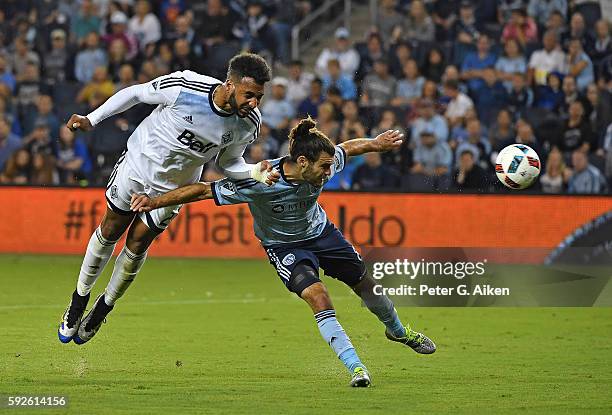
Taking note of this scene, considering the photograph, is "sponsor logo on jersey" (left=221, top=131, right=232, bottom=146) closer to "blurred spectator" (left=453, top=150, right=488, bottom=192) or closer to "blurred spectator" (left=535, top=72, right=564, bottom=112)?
"blurred spectator" (left=453, top=150, right=488, bottom=192)

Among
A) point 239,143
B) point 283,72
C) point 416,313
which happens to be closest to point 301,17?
point 283,72

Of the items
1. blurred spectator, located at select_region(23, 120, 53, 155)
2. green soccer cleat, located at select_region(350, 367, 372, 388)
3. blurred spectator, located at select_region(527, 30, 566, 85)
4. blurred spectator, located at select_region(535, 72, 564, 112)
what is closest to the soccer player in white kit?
green soccer cleat, located at select_region(350, 367, 372, 388)

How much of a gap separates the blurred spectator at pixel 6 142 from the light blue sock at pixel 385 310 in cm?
1093

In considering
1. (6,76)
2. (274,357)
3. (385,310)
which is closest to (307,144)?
(385,310)

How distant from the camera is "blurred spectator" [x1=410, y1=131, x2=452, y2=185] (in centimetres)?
1780

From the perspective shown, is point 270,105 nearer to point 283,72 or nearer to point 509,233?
point 283,72

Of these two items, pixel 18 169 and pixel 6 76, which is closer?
pixel 18 169

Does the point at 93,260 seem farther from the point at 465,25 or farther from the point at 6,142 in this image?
the point at 465,25

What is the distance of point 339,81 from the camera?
19.5m

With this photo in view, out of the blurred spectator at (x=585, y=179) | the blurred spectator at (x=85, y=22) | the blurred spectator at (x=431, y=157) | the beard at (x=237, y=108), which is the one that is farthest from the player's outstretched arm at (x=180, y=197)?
the blurred spectator at (x=85, y=22)

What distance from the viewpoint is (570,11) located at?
19656 millimetres

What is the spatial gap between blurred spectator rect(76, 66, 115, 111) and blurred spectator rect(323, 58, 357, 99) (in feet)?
11.5

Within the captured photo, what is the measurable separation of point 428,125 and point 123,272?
367 inches

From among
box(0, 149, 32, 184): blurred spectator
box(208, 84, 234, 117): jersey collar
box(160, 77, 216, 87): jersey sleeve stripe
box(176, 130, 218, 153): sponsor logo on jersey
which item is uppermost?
box(160, 77, 216, 87): jersey sleeve stripe
